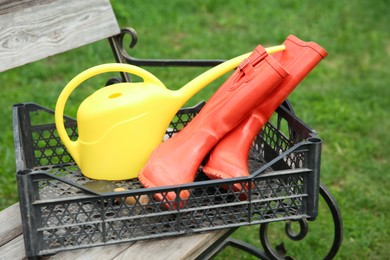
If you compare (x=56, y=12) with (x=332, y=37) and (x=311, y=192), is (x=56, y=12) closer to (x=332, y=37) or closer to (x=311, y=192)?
(x=311, y=192)

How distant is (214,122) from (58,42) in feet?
2.40

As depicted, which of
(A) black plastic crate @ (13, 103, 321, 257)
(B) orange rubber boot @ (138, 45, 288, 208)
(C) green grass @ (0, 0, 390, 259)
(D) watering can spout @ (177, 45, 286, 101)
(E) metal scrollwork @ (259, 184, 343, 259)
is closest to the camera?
(A) black plastic crate @ (13, 103, 321, 257)

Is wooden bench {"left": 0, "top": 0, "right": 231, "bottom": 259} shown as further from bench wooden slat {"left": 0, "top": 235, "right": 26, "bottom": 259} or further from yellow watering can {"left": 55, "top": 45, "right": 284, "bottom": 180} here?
yellow watering can {"left": 55, "top": 45, "right": 284, "bottom": 180}

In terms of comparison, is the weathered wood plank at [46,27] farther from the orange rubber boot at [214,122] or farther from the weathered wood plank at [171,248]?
the weathered wood plank at [171,248]

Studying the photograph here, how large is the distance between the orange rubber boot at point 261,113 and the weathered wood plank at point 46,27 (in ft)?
2.34

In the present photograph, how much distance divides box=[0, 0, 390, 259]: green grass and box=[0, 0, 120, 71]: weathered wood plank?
95 centimetres

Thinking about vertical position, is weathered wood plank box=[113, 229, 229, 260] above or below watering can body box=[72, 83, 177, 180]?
below

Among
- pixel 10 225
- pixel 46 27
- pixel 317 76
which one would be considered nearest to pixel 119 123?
pixel 10 225

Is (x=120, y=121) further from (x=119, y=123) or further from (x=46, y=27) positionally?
(x=46, y=27)

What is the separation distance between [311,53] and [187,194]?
16.7 inches

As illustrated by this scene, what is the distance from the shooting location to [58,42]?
2043 millimetres


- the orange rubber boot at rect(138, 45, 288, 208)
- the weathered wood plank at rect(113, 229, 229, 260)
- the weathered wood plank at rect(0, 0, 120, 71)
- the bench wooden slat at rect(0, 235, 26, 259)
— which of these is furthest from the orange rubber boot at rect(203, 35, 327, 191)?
the weathered wood plank at rect(0, 0, 120, 71)

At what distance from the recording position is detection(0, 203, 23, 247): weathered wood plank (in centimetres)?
152

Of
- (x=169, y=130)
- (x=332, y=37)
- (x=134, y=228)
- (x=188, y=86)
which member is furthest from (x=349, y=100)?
(x=134, y=228)
